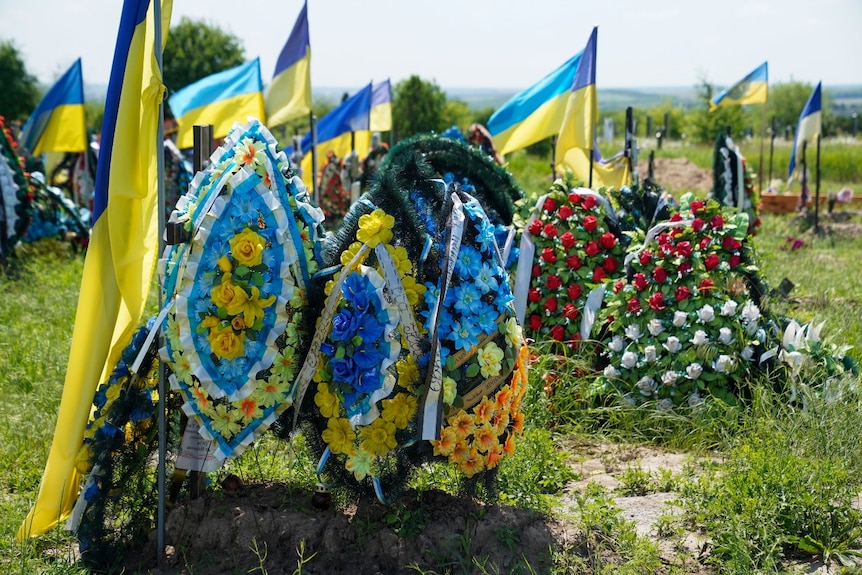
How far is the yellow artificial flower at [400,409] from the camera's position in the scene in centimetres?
311

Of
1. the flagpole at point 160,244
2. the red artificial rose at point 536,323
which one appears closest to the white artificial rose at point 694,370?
the red artificial rose at point 536,323

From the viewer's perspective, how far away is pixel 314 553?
320 cm

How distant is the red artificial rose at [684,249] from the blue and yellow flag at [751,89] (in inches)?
335

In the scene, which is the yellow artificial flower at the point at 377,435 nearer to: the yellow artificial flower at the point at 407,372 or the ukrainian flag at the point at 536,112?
the yellow artificial flower at the point at 407,372

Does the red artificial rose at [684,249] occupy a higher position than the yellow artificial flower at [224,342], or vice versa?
the red artificial rose at [684,249]

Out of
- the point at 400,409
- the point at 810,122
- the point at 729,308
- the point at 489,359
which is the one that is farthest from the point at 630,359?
the point at 810,122

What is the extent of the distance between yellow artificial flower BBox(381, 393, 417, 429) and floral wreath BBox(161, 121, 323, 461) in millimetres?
362

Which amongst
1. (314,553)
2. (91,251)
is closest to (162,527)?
(314,553)

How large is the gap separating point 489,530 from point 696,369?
1.82 meters

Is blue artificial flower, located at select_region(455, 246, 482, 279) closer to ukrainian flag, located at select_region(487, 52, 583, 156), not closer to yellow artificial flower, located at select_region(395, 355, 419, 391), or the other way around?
yellow artificial flower, located at select_region(395, 355, 419, 391)

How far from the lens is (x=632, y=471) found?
3.89 meters

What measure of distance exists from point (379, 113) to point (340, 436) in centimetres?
1087

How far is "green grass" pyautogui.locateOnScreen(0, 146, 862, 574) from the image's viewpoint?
3.15 m

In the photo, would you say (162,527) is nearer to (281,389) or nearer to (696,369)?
(281,389)
